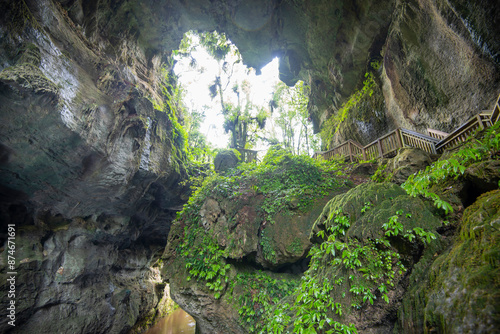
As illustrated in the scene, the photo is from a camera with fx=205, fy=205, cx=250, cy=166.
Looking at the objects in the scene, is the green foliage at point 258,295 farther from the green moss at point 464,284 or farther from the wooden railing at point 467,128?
the wooden railing at point 467,128

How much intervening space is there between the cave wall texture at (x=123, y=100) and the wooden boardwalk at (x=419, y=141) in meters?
0.97

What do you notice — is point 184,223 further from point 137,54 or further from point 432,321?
point 137,54

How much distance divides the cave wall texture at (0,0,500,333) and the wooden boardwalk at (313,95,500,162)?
965mm

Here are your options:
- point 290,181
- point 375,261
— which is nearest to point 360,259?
point 375,261

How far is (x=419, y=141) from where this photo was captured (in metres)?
7.39

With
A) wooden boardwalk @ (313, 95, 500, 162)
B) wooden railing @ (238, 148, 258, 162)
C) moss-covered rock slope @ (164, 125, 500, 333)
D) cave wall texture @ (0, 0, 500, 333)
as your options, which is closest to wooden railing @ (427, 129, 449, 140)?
wooden boardwalk @ (313, 95, 500, 162)

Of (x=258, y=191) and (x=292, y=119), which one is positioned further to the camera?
(x=292, y=119)

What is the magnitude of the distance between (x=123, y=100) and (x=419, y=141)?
36.3 ft

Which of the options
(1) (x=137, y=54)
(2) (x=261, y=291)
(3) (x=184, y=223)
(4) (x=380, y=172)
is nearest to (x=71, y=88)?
(1) (x=137, y=54)

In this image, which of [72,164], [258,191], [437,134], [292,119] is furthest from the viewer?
[292,119]

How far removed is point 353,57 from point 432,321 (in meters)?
12.0

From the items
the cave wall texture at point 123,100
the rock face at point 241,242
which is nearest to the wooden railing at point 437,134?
the cave wall texture at point 123,100

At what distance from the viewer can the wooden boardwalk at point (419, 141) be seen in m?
5.22

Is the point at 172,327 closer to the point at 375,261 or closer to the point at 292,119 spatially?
the point at 375,261
